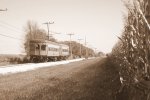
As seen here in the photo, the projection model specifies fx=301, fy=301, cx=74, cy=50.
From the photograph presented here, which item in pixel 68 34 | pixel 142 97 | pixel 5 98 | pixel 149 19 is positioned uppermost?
pixel 68 34

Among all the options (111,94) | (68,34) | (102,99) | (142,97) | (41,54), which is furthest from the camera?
(68,34)

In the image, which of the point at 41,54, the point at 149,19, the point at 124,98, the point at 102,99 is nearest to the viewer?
the point at 149,19

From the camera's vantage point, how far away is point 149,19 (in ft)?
14.7

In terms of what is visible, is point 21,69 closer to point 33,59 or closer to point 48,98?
point 48,98

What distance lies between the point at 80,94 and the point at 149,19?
745cm

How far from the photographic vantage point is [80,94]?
37.9 feet

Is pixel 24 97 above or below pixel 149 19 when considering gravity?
below

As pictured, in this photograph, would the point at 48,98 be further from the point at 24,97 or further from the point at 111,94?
the point at 111,94

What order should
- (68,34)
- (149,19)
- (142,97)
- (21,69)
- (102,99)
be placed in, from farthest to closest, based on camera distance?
(68,34) → (21,69) → (102,99) → (142,97) → (149,19)

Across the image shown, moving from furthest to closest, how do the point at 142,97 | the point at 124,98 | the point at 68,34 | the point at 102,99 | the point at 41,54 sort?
the point at 68,34 → the point at 41,54 → the point at 102,99 → the point at 124,98 → the point at 142,97

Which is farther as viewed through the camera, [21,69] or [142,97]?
[21,69]

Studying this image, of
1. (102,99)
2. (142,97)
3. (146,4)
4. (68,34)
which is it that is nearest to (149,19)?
(146,4)

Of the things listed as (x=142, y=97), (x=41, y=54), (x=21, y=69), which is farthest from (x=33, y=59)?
(x=142, y=97)

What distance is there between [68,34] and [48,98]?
2991 inches
